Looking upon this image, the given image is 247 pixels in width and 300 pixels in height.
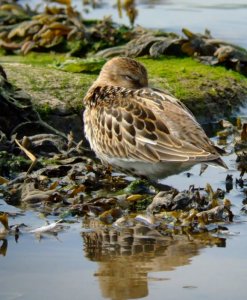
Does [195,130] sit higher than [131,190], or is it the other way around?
[195,130]

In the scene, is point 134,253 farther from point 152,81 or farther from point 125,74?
point 152,81

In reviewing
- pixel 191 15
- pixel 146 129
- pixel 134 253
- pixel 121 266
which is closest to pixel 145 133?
pixel 146 129

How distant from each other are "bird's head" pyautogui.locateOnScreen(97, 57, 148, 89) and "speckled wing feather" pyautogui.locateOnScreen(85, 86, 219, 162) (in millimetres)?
276

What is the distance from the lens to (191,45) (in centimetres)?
998

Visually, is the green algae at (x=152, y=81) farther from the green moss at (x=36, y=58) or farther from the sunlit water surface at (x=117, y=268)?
the sunlit water surface at (x=117, y=268)

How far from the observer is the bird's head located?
7293 millimetres

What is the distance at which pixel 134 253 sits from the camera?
5500 millimetres

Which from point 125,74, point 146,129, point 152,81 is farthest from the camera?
point 152,81

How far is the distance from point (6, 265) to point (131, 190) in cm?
171

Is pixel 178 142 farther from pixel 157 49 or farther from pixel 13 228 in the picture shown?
pixel 157 49

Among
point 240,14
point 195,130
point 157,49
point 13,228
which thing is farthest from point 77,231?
point 240,14

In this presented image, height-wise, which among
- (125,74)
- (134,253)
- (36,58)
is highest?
(125,74)

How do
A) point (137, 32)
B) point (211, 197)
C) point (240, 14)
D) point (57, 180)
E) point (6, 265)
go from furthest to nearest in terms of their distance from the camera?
1. point (240, 14)
2. point (137, 32)
3. point (57, 180)
4. point (211, 197)
5. point (6, 265)

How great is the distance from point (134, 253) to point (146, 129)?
134 cm
